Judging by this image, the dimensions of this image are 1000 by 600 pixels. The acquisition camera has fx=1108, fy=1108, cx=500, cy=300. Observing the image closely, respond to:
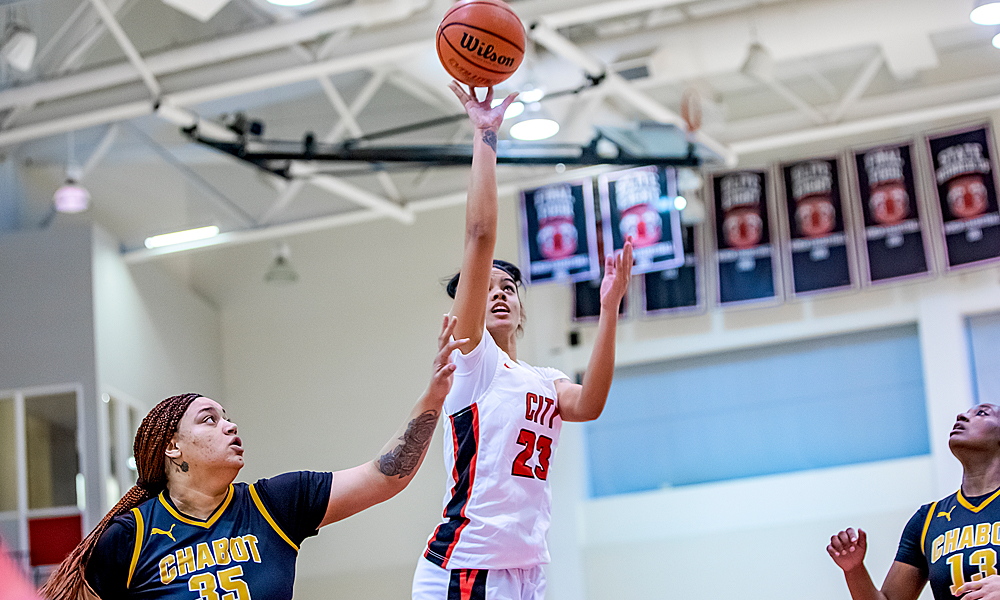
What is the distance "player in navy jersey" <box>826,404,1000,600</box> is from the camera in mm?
4570

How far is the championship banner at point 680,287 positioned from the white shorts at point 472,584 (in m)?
9.53

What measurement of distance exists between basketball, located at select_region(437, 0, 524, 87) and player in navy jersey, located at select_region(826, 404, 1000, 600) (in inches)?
96.0

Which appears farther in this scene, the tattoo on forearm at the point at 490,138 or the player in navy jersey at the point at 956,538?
the player in navy jersey at the point at 956,538

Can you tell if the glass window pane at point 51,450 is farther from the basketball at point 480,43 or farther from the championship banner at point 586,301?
the basketball at point 480,43

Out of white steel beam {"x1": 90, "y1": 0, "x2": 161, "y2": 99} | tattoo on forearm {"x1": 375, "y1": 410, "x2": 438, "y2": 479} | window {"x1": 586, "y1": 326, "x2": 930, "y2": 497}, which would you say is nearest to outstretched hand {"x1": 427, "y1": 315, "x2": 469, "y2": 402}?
tattoo on forearm {"x1": 375, "y1": 410, "x2": 438, "y2": 479}

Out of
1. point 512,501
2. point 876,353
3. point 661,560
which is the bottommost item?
point 661,560

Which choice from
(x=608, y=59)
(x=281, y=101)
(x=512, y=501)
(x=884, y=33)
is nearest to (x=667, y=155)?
(x=608, y=59)

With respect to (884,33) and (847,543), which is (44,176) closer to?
(884,33)

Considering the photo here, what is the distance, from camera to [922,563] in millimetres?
4895

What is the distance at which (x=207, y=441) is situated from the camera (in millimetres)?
3484

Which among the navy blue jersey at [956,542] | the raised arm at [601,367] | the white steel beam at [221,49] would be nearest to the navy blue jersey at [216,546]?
the raised arm at [601,367]

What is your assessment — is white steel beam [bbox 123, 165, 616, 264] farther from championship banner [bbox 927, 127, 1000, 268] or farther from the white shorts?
the white shorts

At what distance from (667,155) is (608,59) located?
1229 millimetres

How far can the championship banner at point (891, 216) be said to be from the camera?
12125mm
